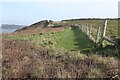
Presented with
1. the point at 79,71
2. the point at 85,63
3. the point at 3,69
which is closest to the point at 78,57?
the point at 85,63

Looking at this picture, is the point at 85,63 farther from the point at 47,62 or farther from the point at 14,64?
the point at 14,64

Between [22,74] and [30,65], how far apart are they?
31.0 inches

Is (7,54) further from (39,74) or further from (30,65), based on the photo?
(39,74)

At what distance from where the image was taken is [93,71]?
9188 mm

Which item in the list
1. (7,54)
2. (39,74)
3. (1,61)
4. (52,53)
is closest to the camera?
(39,74)

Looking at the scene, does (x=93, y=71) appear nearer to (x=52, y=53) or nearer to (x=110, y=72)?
(x=110, y=72)

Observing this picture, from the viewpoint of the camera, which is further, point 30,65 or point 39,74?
point 30,65

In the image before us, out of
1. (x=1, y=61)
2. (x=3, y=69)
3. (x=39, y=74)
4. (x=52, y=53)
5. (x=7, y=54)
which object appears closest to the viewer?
(x=39, y=74)

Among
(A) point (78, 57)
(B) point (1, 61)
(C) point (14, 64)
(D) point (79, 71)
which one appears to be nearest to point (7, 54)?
(B) point (1, 61)

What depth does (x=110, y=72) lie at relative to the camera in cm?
933

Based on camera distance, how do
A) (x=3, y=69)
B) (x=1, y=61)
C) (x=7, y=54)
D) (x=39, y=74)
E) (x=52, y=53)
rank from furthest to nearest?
(x=52, y=53) → (x=7, y=54) → (x=1, y=61) → (x=3, y=69) → (x=39, y=74)

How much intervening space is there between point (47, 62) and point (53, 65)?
1.40 feet

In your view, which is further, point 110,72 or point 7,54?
point 7,54

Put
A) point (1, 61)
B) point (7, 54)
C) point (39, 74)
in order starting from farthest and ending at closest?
point (7, 54) → point (1, 61) → point (39, 74)
